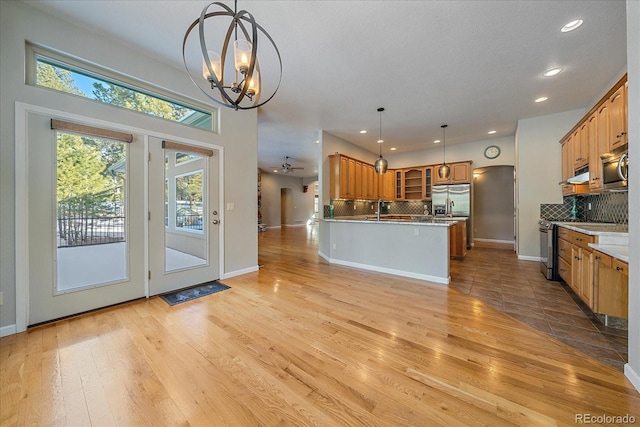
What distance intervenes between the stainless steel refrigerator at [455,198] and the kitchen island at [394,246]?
8.24 feet

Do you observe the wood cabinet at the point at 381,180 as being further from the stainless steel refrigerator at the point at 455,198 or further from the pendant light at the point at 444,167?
the pendant light at the point at 444,167

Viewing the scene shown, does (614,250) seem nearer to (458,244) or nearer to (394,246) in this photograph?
(394,246)

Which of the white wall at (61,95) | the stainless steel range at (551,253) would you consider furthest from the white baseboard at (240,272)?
the stainless steel range at (551,253)

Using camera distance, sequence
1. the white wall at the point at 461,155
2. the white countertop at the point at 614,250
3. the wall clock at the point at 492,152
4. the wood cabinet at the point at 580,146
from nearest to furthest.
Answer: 1. the white countertop at the point at 614,250
2. the wood cabinet at the point at 580,146
3. the white wall at the point at 461,155
4. the wall clock at the point at 492,152

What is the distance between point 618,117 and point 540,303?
7.35ft

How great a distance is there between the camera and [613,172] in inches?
101

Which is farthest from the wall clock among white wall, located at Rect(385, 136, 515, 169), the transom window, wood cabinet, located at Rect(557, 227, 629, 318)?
the transom window

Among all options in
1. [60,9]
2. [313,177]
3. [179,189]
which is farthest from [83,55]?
[313,177]

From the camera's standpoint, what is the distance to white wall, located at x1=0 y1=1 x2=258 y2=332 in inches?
83.0

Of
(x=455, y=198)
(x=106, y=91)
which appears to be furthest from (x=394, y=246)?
(x=106, y=91)

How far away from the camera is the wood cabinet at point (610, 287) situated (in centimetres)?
206

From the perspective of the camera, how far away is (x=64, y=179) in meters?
2.44

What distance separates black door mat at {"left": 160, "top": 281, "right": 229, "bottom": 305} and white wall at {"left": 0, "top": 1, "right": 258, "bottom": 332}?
0.39 metres

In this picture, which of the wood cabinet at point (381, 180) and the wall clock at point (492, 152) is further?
the wall clock at point (492, 152)
